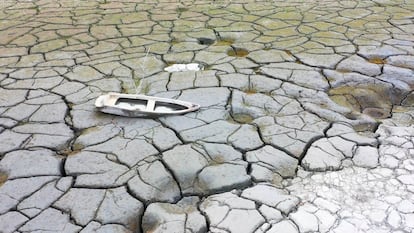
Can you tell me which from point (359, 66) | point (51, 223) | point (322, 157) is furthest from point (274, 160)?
point (359, 66)

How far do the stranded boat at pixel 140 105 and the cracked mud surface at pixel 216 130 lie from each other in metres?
0.05

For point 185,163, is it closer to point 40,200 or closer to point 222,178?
point 222,178

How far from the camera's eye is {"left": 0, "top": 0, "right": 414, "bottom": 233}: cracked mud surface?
202 centimetres

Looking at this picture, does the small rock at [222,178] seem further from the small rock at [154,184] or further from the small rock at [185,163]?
the small rock at [154,184]

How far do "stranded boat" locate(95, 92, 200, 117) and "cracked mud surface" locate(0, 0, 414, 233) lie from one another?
5 centimetres

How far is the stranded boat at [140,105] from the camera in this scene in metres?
2.76

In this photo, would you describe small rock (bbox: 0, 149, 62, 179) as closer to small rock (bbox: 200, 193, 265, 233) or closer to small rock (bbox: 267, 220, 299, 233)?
small rock (bbox: 200, 193, 265, 233)

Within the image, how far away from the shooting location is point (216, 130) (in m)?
2.61

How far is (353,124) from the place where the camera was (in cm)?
268

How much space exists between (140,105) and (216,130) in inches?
23.5

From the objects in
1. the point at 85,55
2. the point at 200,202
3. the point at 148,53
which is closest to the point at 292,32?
the point at 148,53

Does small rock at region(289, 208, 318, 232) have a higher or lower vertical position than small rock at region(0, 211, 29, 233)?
lower

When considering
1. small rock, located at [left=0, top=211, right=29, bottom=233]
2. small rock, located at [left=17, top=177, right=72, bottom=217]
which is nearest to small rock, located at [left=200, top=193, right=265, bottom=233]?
small rock, located at [left=17, top=177, right=72, bottom=217]

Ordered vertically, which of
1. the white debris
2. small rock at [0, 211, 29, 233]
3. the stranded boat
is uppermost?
the stranded boat
